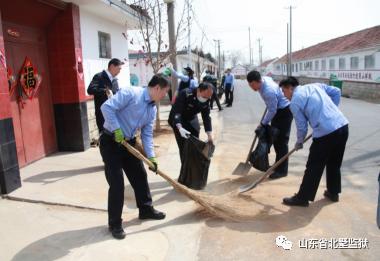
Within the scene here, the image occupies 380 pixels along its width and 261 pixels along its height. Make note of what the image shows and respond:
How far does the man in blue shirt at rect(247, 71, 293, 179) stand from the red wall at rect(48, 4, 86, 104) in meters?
3.51

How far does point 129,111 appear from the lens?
3.96 meters

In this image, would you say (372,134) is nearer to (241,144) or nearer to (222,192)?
(241,144)

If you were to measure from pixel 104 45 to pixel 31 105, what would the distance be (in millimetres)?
3580

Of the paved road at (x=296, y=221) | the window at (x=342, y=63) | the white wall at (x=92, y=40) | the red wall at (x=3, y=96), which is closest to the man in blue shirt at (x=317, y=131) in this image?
the paved road at (x=296, y=221)

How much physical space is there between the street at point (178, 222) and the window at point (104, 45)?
3710 mm

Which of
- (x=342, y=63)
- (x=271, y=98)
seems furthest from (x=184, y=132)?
(x=342, y=63)

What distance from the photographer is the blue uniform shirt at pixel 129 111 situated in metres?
3.81

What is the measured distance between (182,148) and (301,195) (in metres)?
1.79

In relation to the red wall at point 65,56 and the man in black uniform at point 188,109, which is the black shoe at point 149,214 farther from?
the red wall at point 65,56

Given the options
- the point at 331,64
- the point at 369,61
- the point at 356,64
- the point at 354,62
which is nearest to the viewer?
the point at 369,61

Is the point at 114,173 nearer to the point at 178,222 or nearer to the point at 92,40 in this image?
the point at 178,222

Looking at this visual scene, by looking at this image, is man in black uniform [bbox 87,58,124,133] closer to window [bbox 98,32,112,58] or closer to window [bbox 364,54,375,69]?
window [bbox 98,32,112,58]

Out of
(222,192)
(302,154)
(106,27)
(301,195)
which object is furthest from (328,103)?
(106,27)

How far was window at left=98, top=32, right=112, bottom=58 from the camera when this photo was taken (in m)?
9.57
